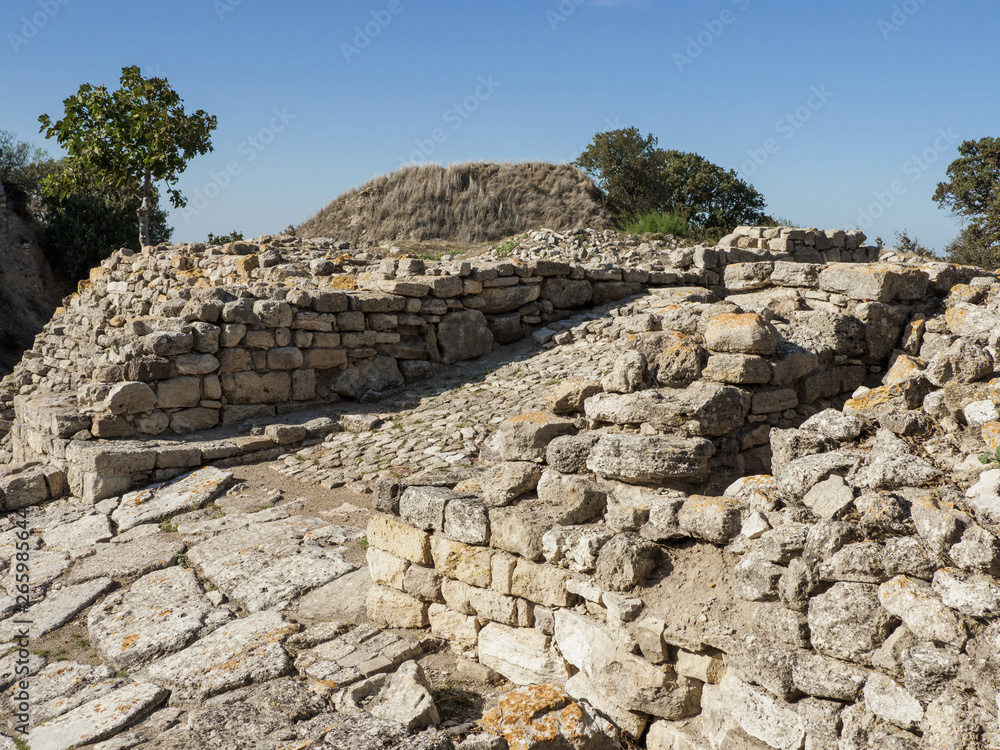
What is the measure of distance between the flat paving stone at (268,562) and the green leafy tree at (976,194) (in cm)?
2084

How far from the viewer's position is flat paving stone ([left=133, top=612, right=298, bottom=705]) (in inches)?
163

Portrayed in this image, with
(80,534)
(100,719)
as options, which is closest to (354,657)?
(100,719)

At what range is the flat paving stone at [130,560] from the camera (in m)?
6.05

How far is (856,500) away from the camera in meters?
3.05

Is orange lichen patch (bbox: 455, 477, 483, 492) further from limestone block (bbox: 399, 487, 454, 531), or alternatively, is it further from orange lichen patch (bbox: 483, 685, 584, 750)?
orange lichen patch (bbox: 483, 685, 584, 750)

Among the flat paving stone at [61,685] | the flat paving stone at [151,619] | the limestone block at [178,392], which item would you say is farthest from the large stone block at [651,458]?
the limestone block at [178,392]

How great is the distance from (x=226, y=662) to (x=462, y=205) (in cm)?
2016

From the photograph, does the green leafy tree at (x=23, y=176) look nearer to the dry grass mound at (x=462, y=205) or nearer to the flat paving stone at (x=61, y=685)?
the dry grass mound at (x=462, y=205)

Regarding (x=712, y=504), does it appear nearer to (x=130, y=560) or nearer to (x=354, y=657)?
(x=354, y=657)

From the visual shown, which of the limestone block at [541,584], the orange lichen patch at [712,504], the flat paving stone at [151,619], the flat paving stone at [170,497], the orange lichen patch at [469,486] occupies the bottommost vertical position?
the flat paving stone at [151,619]

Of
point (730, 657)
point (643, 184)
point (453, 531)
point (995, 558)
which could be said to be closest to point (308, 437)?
point (453, 531)

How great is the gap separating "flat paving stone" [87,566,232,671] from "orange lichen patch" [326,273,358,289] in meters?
5.86

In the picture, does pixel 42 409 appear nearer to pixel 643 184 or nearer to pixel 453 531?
pixel 453 531

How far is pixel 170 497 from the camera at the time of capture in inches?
297
